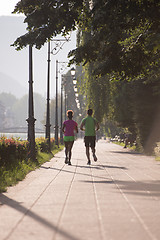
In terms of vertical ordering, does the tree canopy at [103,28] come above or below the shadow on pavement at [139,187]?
above

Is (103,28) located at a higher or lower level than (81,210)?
higher

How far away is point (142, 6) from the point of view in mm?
9812

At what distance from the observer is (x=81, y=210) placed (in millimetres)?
6598

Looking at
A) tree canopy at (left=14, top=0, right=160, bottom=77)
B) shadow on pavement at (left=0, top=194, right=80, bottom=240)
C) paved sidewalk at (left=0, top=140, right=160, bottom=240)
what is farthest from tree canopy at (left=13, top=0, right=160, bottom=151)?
shadow on pavement at (left=0, top=194, right=80, bottom=240)

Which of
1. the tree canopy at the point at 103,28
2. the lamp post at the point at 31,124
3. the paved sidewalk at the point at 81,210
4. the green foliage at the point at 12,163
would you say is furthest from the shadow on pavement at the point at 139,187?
the lamp post at the point at 31,124

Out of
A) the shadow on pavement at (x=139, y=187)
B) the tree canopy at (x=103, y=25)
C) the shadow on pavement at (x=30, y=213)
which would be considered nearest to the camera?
the shadow on pavement at (x=30, y=213)

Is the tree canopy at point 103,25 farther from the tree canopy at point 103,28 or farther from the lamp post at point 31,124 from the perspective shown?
the lamp post at point 31,124

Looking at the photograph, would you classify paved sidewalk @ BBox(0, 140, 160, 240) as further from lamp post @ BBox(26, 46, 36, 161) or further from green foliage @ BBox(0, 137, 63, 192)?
lamp post @ BBox(26, 46, 36, 161)

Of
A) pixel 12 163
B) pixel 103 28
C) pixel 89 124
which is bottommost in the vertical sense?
pixel 12 163

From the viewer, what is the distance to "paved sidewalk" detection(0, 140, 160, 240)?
5164 mm

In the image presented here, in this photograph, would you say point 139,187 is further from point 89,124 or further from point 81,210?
point 89,124

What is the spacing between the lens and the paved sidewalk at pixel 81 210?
5164 mm

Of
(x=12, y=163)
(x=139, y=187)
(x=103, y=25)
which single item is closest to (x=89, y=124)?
(x=12, y=163)

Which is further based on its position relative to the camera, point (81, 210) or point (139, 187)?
point (139, 187)
